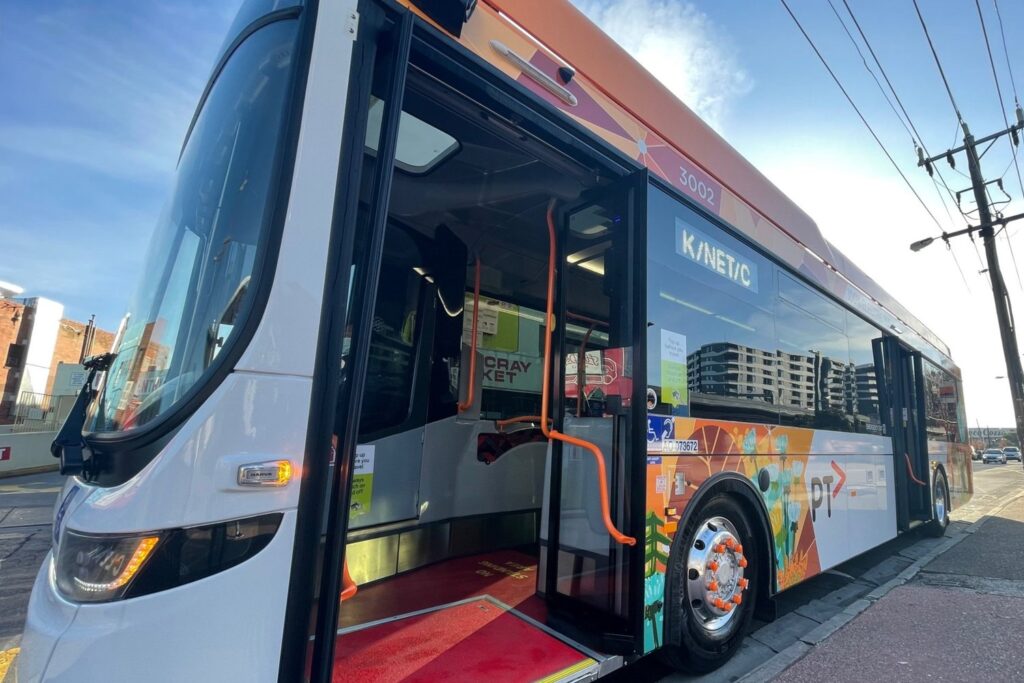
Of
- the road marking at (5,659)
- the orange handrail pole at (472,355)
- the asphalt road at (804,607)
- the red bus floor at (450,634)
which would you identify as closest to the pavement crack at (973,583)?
the asphalt road at (804,607)

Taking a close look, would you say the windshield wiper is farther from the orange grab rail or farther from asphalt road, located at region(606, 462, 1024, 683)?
the orange grab rail

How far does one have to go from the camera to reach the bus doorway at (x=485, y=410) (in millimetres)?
2404

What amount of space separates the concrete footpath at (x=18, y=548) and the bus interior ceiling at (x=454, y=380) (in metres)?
2.20

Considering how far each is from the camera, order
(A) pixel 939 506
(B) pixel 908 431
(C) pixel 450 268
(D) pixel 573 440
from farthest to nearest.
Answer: (A) pixel 939 506, (B) pixel 908 431, (C) pixel 450 268, (D) pixel 573 440

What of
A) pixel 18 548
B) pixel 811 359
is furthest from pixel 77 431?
pixel 18 548

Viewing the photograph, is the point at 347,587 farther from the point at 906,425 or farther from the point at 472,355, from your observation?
the point at 906,425

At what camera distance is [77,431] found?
66.4 inches

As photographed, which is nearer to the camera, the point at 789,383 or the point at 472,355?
the point at 789,383

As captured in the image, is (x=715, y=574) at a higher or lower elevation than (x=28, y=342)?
lower

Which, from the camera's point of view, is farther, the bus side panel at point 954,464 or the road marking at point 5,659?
the bus side panel at point 954,464

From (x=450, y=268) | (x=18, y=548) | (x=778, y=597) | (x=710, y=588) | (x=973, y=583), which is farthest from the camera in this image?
(x=18, y=548)

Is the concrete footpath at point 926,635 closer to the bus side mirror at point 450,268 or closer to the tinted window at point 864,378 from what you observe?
the tinted window at point 864,378

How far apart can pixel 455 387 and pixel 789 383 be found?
8.24ft

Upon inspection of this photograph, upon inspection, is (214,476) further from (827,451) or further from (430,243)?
(827,451)
